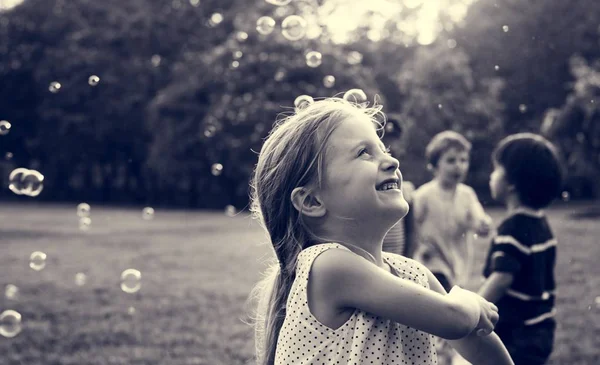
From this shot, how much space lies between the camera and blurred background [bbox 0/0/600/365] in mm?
11633

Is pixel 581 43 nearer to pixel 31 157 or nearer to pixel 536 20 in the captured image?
pixel 536 20

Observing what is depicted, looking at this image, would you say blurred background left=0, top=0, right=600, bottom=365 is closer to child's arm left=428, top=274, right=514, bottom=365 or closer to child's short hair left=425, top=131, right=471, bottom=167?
child's short hair left=425, top=131, right=471, bottom=167

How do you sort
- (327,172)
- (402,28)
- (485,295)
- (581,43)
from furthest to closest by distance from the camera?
(581,43)
(402,28)
(485,295)
(327,172)

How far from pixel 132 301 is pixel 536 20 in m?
22.7

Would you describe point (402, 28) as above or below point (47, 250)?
above

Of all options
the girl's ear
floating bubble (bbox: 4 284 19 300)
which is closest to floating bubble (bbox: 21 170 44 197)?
floating bubble (bbox: 4 284 19 300)

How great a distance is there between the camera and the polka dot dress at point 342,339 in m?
1.58

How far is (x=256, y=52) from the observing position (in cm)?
1916

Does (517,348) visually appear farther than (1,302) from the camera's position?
No

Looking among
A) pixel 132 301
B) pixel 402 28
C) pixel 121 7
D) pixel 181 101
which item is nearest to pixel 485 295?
pixel 132 301

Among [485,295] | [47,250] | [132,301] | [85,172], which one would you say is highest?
[485,295]

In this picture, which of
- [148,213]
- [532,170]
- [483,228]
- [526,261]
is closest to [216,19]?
[148,213]

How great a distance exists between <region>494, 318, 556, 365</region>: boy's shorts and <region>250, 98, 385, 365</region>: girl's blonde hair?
1390mm

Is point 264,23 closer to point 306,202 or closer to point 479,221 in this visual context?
point 479,221
